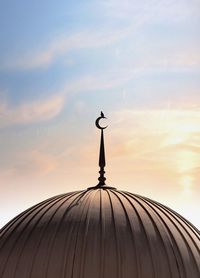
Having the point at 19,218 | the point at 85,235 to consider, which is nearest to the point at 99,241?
the point at 85,235

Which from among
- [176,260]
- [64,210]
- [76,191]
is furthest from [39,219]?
[176,260]

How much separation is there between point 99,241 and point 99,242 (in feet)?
0.18

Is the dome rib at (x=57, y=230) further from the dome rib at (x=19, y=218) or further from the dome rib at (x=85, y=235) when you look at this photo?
the dome rib at (x=19, y=218)

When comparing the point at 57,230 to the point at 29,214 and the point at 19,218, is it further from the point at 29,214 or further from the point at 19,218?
the point at 19,218

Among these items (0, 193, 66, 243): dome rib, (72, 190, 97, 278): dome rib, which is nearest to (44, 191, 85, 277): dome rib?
(72, 190, 97, 278): dome rib

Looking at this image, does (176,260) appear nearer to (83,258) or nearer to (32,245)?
(83,258)

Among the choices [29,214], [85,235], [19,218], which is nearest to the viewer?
[85,235]

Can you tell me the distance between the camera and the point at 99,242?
1895cm

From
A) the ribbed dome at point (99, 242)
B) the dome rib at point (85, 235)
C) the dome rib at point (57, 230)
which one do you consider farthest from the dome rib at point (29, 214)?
the dome rib at point (85, 235)

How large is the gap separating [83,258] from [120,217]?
250 cm

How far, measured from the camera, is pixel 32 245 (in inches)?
776

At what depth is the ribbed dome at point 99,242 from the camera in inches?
726

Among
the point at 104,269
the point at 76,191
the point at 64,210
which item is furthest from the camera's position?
the point at 76,191

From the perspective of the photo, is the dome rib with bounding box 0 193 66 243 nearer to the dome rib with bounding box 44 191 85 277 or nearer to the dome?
the dome
